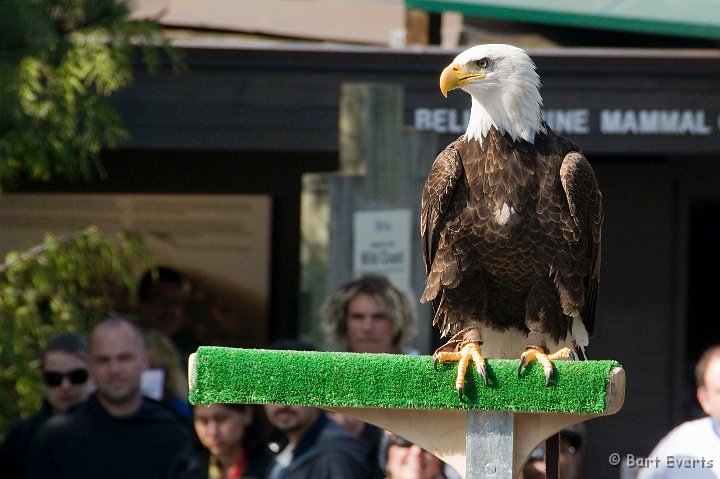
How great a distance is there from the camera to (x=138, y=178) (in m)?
8.48

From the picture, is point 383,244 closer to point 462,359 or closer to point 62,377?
point 62,377

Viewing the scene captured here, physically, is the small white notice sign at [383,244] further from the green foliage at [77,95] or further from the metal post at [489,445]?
the metal post at [489,445]

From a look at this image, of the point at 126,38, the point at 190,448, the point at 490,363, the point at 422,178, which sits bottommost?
the point at 190,448

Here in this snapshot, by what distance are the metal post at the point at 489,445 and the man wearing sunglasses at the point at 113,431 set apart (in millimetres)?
2102

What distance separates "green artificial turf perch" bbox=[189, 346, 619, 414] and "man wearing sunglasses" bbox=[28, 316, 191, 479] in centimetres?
191

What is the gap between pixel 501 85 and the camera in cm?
375

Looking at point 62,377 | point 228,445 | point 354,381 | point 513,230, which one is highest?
point 513,230

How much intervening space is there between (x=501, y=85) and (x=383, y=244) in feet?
7.31

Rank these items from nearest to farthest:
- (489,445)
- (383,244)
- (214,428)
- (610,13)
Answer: (489,445)
(214,428)
(383,244)
(610,13)

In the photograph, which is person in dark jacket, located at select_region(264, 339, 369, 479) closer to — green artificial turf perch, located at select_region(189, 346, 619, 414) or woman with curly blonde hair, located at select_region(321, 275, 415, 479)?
woman with curly blonde hair, located at select_region(321, 275, 415, 479)

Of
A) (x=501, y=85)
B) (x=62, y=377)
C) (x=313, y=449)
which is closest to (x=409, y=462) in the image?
(x=313, y=449)

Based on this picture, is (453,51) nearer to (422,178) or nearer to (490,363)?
(422,178)

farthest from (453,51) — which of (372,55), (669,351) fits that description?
(669,351)

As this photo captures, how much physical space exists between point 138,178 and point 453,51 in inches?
100
